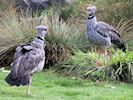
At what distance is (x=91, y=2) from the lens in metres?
17.4

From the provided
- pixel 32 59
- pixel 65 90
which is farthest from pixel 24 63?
pixel 65 90

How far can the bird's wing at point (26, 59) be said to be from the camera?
30.3ft

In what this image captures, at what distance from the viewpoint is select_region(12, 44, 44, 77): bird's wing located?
923cm

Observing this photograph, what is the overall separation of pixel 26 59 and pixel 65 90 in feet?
4.78

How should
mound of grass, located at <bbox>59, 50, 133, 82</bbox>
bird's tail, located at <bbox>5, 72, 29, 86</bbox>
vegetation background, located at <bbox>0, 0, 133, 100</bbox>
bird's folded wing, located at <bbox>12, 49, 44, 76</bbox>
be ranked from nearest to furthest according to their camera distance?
bird's tail, located at <bbox>5, 72, 29, 86</bbox>, bird's folded wing, located at <bbox>12, 49, 44, 76</bbox>, mound of grass, located at <bbox>59, 50, 133, 82</bbox>, vegetation background, located at <bbox>0, 0, 133, 100</bbox>

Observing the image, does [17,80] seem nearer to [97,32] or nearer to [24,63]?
[24,63]

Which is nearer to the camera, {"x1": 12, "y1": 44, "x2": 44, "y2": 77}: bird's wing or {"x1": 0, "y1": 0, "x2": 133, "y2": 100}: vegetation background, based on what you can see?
{"x1": 12, "y1": 44, "x2": 44, "y2": 77}: bird's wing

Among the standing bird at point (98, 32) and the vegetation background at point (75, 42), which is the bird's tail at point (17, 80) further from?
the standing bird at point (98, 32)

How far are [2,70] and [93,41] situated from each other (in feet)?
8.11

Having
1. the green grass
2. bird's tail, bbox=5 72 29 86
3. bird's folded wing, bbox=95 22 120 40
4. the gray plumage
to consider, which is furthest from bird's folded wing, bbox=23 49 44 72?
bird's folded wing, bbox=95 22 120 40

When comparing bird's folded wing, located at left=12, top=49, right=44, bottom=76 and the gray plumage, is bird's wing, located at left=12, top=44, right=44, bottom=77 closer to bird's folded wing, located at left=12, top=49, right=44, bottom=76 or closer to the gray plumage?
bird's folded wing, located at left=12, top=49, right=44, bottom=76

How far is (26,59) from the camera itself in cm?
946

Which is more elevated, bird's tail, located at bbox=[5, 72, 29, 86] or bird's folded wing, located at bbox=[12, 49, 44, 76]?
bird's folded wing, located at bbox=[12, 49, 44, 76]

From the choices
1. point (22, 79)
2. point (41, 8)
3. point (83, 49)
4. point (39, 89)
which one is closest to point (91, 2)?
point (41, 8)
